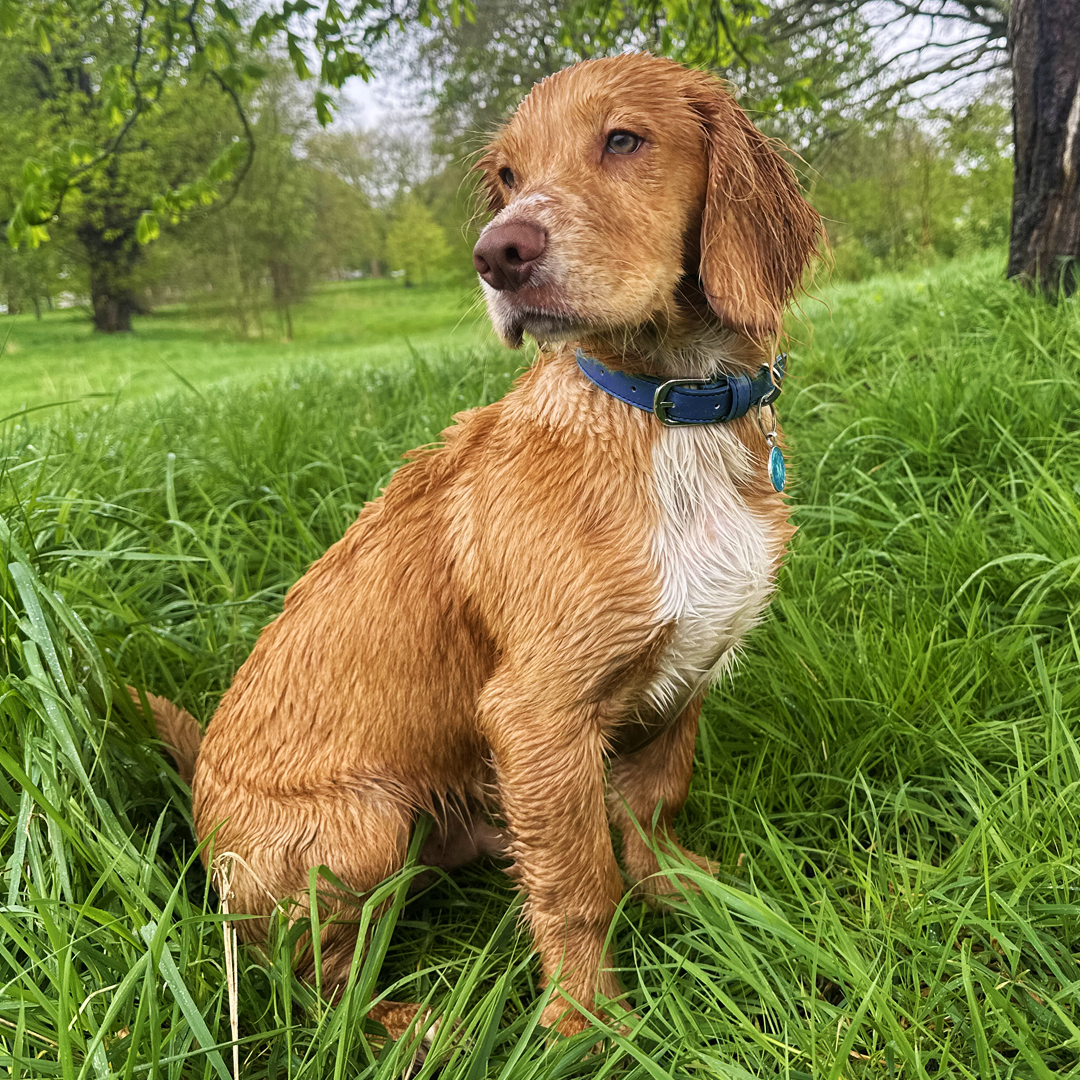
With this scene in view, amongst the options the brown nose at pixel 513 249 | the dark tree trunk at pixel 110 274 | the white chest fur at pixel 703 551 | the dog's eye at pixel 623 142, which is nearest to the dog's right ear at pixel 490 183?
the dog's eye at pixel 623 142

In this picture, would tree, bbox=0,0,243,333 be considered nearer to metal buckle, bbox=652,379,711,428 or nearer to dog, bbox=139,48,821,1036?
dog, bbox=139,48,821,1036

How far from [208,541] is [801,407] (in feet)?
9.28

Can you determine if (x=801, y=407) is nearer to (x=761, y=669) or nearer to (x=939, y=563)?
(x=939, y=563)

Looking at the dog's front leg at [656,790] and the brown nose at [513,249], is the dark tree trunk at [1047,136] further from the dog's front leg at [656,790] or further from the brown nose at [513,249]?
the brown nose at [513,249]

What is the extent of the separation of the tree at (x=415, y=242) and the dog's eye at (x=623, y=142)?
7.65m

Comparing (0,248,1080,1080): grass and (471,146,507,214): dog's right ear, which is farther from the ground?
(471,146,507,214): dog's right ear

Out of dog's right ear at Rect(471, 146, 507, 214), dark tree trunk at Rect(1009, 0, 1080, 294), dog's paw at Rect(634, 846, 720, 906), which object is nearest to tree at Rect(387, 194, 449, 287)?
dark tree trunk at Rect(1009, 0, 1080, 294)

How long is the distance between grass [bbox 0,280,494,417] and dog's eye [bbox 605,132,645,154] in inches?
15.7

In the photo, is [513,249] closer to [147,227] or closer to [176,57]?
[147,227]

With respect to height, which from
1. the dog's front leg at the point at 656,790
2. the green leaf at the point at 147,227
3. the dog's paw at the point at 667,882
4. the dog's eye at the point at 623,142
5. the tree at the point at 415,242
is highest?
the tree at the point at 415,242

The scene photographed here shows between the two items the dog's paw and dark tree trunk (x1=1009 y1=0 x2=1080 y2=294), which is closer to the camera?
the dog's paw

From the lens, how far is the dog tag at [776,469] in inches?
62.8

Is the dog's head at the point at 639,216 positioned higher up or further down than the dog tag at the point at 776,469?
higher up

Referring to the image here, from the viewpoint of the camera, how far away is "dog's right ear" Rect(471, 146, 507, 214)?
1.67 m
